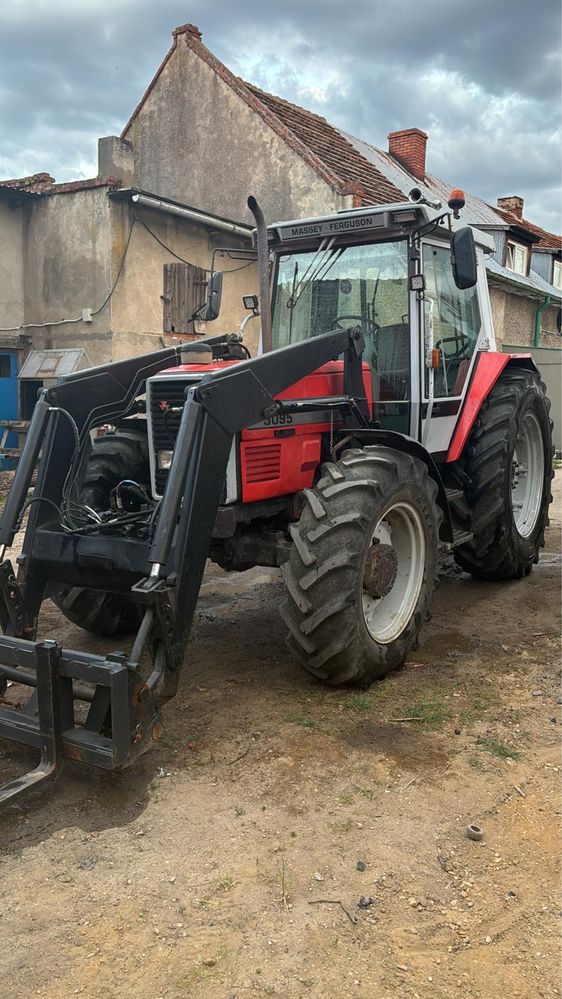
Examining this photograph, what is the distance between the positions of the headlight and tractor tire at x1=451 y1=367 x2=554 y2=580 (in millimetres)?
2177

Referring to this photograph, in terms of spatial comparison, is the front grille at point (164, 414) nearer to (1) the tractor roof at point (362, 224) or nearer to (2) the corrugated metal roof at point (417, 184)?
(1) the tractor roof at point (362, 224)

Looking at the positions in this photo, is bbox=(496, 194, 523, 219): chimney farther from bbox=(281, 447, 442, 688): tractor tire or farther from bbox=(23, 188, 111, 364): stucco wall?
bbox=(281, 447, 442, 688): tractor tire

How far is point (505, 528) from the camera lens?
577 cm

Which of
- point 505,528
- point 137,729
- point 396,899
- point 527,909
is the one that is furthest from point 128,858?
point 505,528

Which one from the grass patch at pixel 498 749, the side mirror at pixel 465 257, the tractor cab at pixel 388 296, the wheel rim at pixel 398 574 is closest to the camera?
the grass patch at pixel 498 749

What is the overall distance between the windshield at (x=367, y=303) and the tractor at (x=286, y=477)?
0.01 metres

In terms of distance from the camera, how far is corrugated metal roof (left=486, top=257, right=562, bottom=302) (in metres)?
17.6

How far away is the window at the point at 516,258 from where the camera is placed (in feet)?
66.5

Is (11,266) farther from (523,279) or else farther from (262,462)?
(523,279)

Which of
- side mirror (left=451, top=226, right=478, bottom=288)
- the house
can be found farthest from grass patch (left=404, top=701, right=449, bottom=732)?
the house

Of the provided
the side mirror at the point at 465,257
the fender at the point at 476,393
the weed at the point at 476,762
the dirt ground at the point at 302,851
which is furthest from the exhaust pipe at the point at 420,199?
the weed at the point at 476,762

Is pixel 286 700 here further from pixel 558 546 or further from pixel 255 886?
pixel 558 546

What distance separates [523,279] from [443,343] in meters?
16.8

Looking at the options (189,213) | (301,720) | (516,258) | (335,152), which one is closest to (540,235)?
(516,258)
